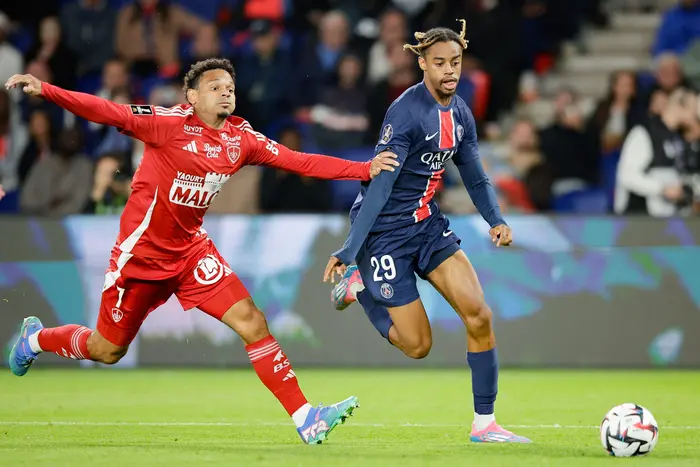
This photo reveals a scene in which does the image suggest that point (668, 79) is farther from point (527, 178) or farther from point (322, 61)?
point (322, 61)

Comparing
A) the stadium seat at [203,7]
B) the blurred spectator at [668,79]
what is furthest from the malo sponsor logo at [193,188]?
the stadium seat at [203,7]

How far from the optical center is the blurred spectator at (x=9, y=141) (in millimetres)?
14773

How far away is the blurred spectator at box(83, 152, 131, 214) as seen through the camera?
521 inches

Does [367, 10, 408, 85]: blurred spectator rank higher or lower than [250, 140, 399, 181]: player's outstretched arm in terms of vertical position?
lower

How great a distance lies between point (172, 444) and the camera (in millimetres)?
7312

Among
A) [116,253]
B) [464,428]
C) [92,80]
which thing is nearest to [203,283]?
[116,253]

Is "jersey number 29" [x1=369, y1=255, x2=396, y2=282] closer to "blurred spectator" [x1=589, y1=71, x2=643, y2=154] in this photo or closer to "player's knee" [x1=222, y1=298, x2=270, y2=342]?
"player's knee" [x1=222, y1=298, x2=270, y2=342]

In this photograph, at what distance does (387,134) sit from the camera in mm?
7578

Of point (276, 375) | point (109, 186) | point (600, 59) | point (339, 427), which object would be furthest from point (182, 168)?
point (600, 59)

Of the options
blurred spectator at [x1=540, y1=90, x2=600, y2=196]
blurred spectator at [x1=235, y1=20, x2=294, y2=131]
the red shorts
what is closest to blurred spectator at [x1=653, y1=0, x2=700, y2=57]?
blurred spectator at [x1=540, y1=90, x2=600, y2=196]

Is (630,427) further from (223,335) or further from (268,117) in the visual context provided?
(268,117)

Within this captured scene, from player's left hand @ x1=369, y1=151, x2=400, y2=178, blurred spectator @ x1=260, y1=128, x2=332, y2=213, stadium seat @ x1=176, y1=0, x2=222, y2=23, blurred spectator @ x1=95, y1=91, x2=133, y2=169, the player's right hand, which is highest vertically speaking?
the player's right hand

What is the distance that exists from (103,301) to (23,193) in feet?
21.4

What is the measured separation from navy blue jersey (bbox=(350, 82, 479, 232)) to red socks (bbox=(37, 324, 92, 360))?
2.07 meters
